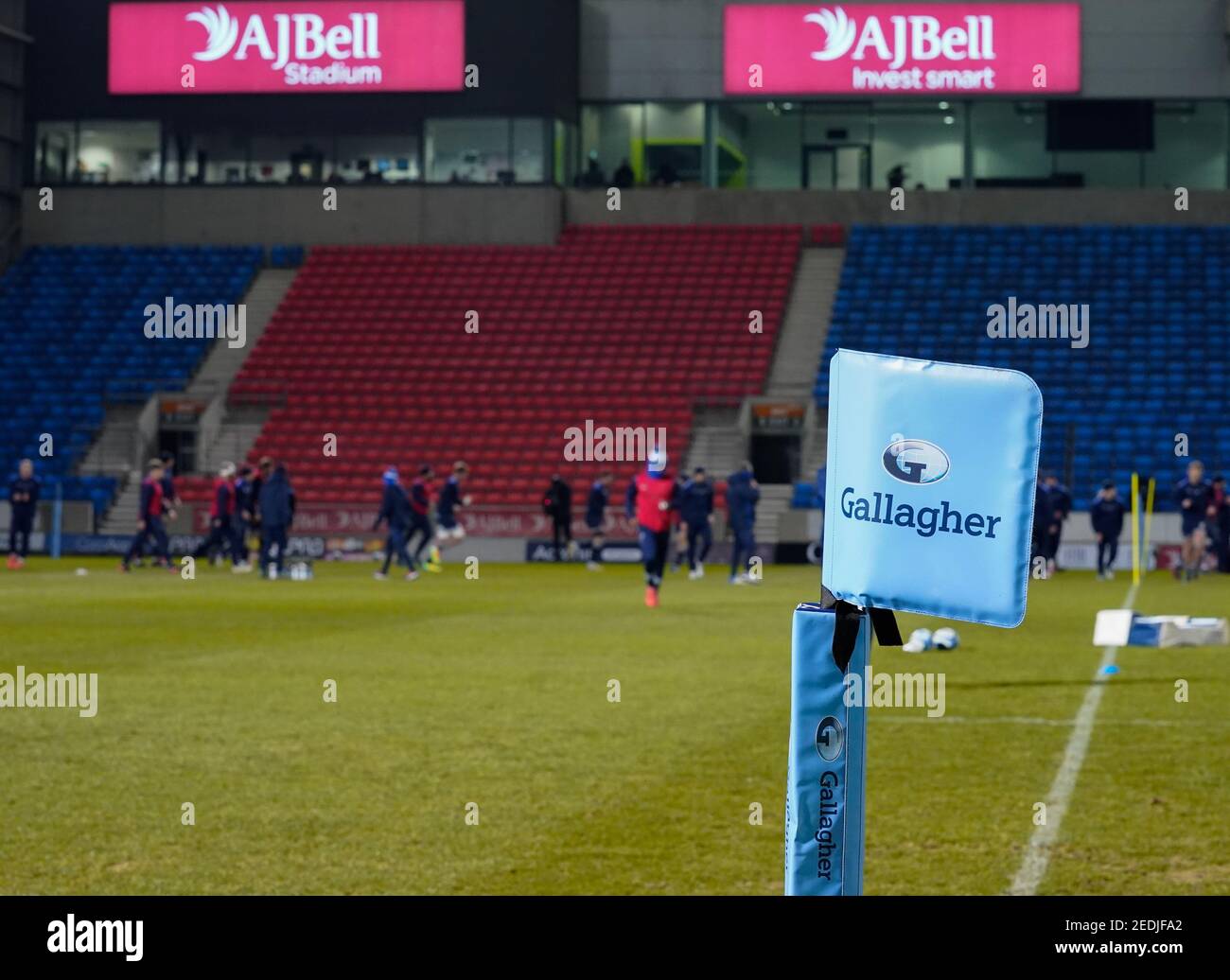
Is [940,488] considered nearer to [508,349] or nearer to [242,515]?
[242,515]

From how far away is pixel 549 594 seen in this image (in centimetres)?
2908

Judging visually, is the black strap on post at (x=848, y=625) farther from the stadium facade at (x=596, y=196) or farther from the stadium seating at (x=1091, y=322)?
the stadium facade at (x=596, y=196)

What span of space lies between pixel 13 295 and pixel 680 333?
17569mm

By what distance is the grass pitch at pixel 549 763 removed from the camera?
8.21 m

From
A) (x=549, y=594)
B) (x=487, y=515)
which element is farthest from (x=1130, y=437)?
(x=549, y=594)

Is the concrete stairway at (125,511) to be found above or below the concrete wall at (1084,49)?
below

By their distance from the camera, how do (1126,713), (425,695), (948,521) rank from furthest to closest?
(425,695) < (1126,713) < (948,521)

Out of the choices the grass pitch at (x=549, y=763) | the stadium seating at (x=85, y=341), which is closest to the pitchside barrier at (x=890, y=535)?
the grass pitch at (x=549, y=763)

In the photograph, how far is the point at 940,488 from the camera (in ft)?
15.0

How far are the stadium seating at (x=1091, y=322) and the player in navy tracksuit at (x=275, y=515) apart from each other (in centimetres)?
1502

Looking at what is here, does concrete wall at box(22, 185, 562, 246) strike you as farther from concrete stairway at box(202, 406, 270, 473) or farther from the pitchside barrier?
the pitchside barrier

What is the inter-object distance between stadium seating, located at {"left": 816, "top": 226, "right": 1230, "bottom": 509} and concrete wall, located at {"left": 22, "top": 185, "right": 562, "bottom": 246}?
9062mm

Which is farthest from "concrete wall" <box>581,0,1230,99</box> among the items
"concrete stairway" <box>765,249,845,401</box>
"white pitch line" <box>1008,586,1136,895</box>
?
"white pitch line" <box>1008,586,1136,895</box>
